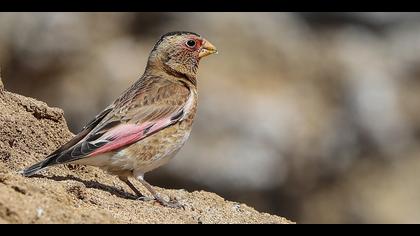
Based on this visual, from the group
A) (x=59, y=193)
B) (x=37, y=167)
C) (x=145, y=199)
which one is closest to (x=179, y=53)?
(x=145, y=199)

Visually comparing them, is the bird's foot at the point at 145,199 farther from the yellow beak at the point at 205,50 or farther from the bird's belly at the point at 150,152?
the yellow beak at the point at 205,50

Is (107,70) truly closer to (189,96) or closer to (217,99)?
(217,99)

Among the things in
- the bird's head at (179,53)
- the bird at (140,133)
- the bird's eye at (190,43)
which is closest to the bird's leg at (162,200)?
the bird at (140,133)

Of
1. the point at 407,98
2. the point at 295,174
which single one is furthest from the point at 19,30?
the point at 407,98

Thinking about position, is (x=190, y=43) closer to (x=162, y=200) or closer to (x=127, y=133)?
(x=127, y=133)

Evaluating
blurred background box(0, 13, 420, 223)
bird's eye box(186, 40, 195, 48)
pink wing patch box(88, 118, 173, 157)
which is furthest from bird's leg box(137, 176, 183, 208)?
blurred background box(0, 13, 420, 223)

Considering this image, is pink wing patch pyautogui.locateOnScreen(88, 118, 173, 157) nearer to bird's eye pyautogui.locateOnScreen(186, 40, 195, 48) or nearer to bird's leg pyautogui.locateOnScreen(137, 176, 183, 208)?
bird's leg pyautogui.locateOnScreen(137, 176, 183, 208)
